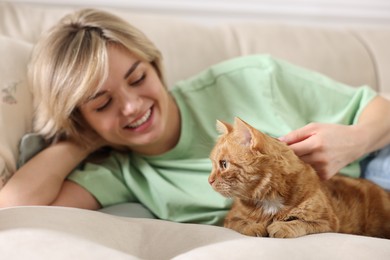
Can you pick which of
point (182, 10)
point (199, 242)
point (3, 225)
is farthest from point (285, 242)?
point (182, 10)

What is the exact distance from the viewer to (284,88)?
137 cm

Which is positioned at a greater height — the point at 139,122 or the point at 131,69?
the point at 131,69

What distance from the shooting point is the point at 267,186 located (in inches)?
34.8

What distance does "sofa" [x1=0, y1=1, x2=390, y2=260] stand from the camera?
771mm

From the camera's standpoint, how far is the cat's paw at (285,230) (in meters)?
0.87

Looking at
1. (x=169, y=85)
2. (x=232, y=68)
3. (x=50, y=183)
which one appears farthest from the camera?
Answer: (x=169, y=85)

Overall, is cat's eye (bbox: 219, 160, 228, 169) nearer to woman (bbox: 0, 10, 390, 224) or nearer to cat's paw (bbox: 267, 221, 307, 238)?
cat's paw (bbox: 267, 221, 307, 238)

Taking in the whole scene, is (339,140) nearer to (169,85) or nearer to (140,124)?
(140,124)

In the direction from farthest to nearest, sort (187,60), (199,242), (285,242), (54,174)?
(187,60) → (54,174) → (199,242) → (285,242)

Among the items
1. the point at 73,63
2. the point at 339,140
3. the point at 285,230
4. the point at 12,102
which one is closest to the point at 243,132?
the point at 285,230

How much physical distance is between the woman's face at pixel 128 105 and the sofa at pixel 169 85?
18cm

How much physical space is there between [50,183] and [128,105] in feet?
0.85

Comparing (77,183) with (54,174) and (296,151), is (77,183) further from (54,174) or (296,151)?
(296,151)

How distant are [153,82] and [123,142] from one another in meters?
0.17
